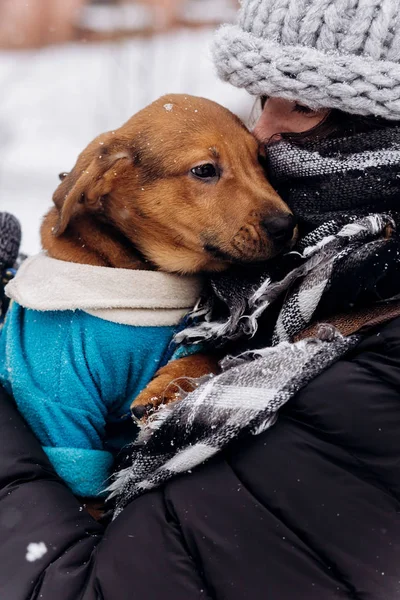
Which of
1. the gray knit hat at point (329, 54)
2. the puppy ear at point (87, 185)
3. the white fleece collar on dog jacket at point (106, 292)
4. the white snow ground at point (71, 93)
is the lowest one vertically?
the white snow ground at point (71, 93)

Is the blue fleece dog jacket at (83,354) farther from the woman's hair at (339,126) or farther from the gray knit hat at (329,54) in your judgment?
the gray knit hat at (329,54)

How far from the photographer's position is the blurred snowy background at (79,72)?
8.38 meters

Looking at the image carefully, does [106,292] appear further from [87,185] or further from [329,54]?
[329,54]

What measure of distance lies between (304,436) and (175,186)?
4.41 ft

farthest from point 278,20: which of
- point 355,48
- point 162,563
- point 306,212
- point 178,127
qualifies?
point 162,563

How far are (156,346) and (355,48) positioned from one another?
3.65 feet

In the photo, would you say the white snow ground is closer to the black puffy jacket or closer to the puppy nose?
the puppy nose

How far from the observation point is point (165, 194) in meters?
2.47

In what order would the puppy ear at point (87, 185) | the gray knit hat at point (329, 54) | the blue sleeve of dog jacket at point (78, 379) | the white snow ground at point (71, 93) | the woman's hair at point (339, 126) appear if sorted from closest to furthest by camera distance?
the gray knit hat at point (329, 54)
the woman's hair at point (339, 126)
the blue sleeve of dog jacket at point (78, 379)
the puppy ear at point (87, 185)
the white snow ground at point (71, 93)

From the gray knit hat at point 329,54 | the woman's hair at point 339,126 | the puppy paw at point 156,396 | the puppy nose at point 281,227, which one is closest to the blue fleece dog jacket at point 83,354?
the puppy paw at point 156,396

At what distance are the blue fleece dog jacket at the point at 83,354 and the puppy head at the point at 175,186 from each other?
0.22m

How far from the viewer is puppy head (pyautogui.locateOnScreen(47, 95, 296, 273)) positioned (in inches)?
93.1

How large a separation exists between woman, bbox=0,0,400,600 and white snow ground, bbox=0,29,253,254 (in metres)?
5.12

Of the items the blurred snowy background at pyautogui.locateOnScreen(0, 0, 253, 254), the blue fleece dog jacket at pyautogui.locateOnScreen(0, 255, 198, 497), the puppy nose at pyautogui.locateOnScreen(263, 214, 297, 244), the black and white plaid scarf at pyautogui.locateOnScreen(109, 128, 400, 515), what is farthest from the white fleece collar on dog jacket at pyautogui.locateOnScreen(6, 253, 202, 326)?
the blurred snowy background at pyautogui.locateOnScreen(0, 0, 253, 254)
